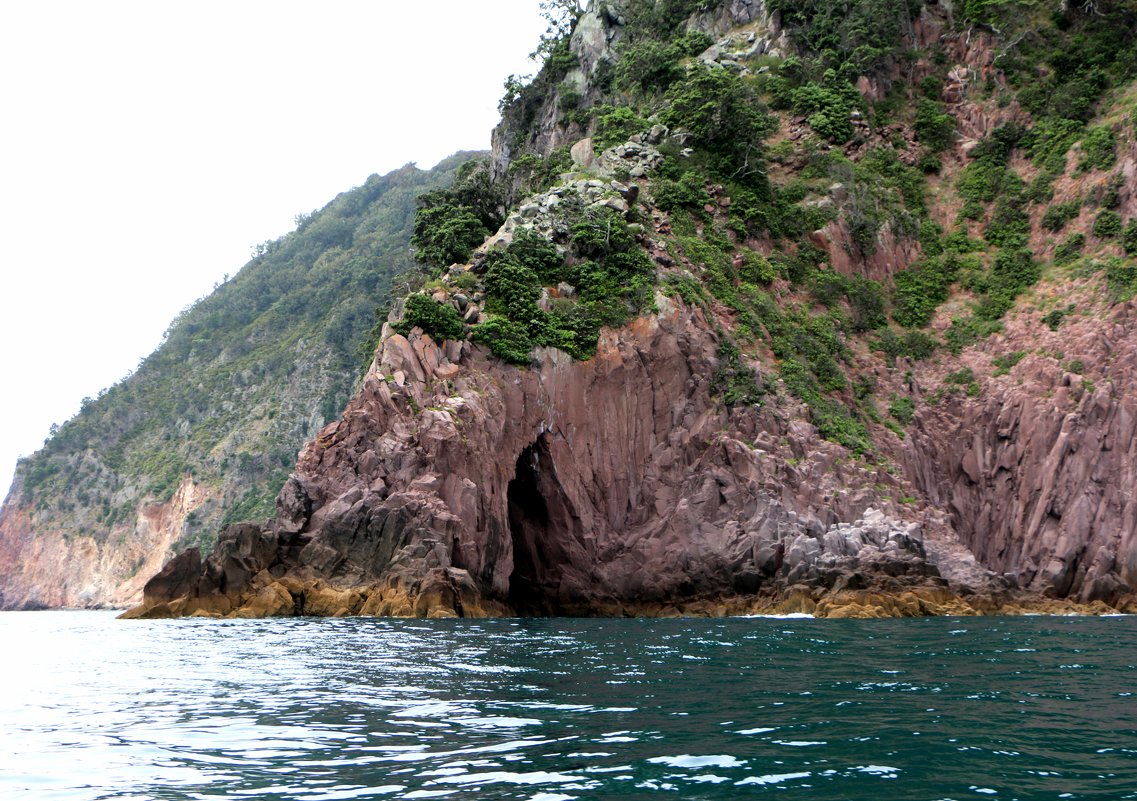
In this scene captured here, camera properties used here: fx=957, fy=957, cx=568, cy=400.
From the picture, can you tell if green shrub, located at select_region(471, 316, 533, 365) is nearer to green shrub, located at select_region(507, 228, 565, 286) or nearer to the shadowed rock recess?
the shadowed rock recess

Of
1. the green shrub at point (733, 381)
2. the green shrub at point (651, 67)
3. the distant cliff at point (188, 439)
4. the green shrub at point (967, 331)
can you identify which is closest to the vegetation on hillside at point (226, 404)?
the distant cliff at point (188, 439)

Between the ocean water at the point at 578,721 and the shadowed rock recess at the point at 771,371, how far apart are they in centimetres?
Answer: 1453

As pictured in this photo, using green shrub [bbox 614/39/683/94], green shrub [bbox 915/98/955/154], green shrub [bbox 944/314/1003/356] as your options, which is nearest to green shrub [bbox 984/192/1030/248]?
green shrub [bbox 944/314/1003/356]

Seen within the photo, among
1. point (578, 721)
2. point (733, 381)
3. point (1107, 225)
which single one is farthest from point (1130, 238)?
point (578, 721)

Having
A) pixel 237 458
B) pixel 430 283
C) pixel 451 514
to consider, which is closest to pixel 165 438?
pixel 237 458

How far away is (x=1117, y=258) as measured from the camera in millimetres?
46500

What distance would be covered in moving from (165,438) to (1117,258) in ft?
325

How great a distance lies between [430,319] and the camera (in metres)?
41.7

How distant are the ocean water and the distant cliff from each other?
7703 centimetres

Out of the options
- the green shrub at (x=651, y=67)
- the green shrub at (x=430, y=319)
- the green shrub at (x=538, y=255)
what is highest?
the green shrub at (x=651, y=67)

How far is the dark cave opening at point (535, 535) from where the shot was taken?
137 feet

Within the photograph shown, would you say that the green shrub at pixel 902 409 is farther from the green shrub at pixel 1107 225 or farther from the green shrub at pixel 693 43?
the green shrub at pixel 693 43

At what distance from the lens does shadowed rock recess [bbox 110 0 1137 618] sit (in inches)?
1476

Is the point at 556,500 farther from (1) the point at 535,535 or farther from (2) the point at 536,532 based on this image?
(1) the point at 535,535
